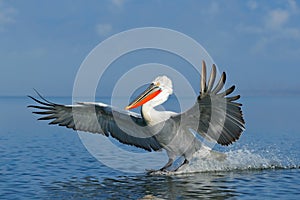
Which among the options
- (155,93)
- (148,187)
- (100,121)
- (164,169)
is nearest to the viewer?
(148,187)

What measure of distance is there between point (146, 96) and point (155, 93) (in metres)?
0.21

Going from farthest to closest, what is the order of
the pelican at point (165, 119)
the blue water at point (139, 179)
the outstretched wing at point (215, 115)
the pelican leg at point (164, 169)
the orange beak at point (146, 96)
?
the pelican leg at point (164, 169) → the orange beak at point (146, 96) → the blue water at point (139, 179) → the pelican at point (165, 119) → the outstretched wing at point (215, 115)

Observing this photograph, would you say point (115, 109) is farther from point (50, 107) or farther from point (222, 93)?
point (222, 93)

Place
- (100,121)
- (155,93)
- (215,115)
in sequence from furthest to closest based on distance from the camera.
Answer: (100,121)
(155,93)
(215,115)

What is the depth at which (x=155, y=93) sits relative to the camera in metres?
10.2

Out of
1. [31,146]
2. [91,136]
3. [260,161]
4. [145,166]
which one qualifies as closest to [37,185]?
[145,166]

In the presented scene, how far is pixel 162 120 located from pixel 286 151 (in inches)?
295

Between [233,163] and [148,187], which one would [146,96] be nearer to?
[148,187]

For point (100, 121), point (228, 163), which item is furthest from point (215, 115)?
point (100, 121)

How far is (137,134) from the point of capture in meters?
11.4

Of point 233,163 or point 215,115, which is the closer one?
point 215,115

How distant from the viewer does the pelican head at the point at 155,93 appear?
10.2 metres

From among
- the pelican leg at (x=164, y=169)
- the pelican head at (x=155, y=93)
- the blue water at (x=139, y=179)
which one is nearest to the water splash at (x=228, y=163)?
the blue water at (x=139, y=179)

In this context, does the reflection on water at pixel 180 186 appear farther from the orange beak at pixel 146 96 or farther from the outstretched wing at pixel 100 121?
the orange beak at pixel 146 96
